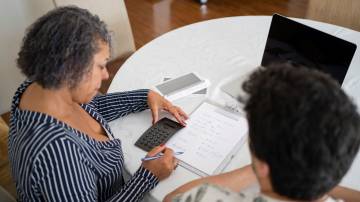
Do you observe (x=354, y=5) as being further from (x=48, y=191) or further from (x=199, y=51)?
(x=48, y=191)

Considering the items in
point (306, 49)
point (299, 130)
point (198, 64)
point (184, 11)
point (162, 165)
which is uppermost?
point (299, 130)

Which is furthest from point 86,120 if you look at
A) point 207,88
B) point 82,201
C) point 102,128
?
point 207,88

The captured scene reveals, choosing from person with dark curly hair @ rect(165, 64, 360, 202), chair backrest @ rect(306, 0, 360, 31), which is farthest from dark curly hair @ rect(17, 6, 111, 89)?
chair backrest @ rect(306, 0, 360, 31)

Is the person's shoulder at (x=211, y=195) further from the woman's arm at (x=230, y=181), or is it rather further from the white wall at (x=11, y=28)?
the white wall at (x=11, y=28)

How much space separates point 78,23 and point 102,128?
1.39 feet

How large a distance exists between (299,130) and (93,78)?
62 centimetres

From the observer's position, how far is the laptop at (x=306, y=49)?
129cm

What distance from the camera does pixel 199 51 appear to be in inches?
67.6

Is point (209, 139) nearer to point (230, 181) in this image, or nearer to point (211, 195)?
point (230, 181)

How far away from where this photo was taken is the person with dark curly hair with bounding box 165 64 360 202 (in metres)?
0.63

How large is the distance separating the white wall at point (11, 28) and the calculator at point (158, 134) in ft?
4.33

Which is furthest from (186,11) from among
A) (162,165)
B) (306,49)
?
(162,165)

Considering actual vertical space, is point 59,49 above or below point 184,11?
above

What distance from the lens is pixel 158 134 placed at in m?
1.28
